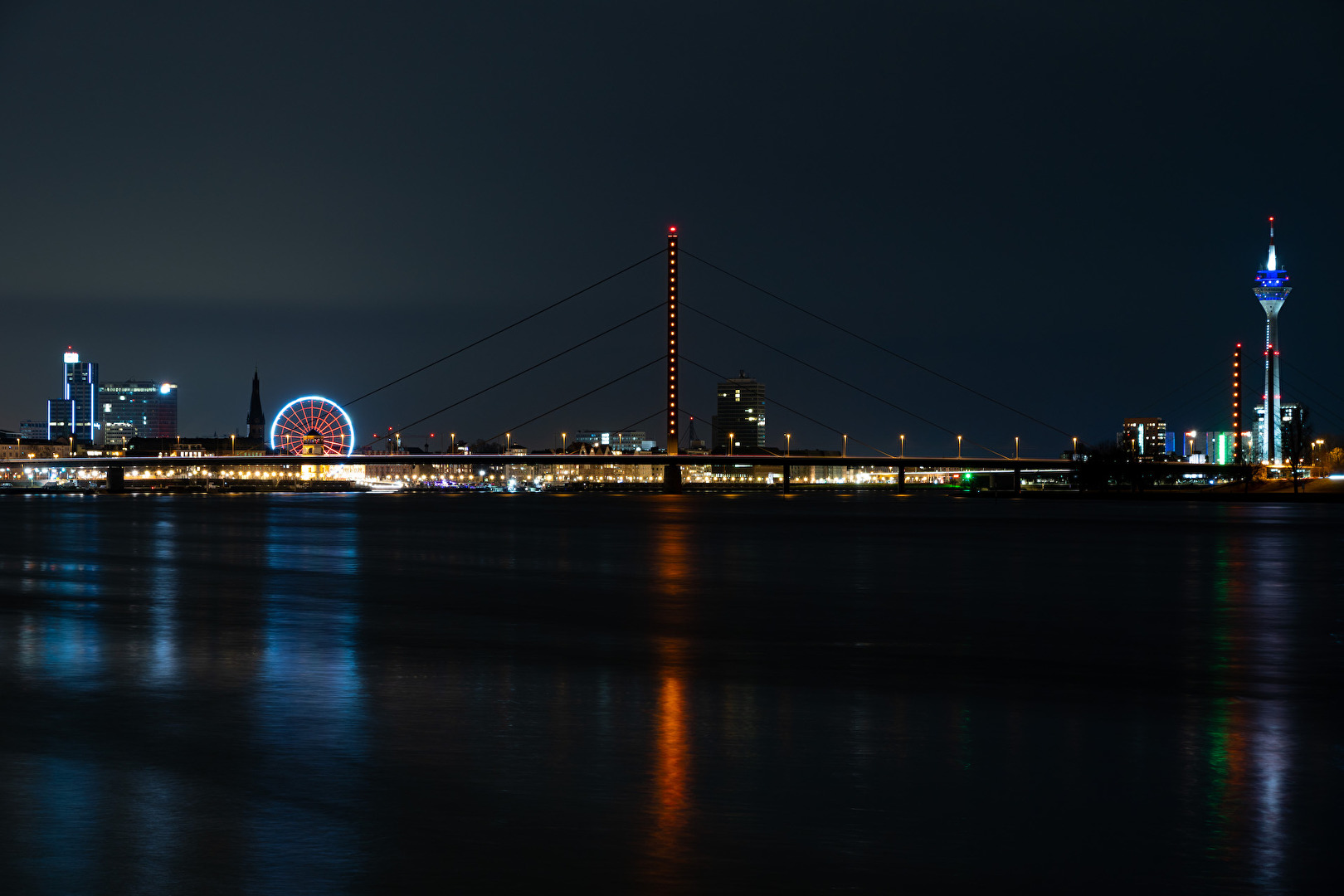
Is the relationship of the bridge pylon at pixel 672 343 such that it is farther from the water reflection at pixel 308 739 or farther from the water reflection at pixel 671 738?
the water reflection at pixel 308 739

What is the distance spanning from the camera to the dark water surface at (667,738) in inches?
201

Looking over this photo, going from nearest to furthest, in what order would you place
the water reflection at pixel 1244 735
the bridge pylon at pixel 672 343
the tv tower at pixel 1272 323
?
the water reflection at pixel 1244 735 < the bridge pylon at pixel 672 343 < the tv tower at pixel 1272 323

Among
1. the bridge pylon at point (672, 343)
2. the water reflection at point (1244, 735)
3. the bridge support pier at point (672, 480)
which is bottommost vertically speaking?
the water reflection at point (1244, 735)

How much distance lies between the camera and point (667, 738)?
7578mm

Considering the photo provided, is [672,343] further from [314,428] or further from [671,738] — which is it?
[671,738]

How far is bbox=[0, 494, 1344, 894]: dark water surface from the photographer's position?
512 centimetres

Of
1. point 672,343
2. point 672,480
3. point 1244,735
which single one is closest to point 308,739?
point 1244,735

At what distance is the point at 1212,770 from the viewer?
6805 millimetres

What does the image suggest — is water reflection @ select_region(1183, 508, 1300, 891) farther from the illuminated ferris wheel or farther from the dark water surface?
the illuminated ferris wheel

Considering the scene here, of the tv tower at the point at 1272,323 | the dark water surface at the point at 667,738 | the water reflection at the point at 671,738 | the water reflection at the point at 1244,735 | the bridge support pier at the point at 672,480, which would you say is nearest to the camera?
the dark water surface at the point at 667,738

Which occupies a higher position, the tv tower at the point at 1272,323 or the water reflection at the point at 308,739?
the tv tower at the point at 1272,323

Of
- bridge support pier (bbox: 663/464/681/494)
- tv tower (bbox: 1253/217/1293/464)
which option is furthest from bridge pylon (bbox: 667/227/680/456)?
tv tower (bbox: 1253/217/1293/464)

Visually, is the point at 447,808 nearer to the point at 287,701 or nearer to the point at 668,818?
the point at 668,818

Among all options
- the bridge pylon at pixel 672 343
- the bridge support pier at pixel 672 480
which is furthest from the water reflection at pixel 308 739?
the bridge support pier at pixel 672 480
